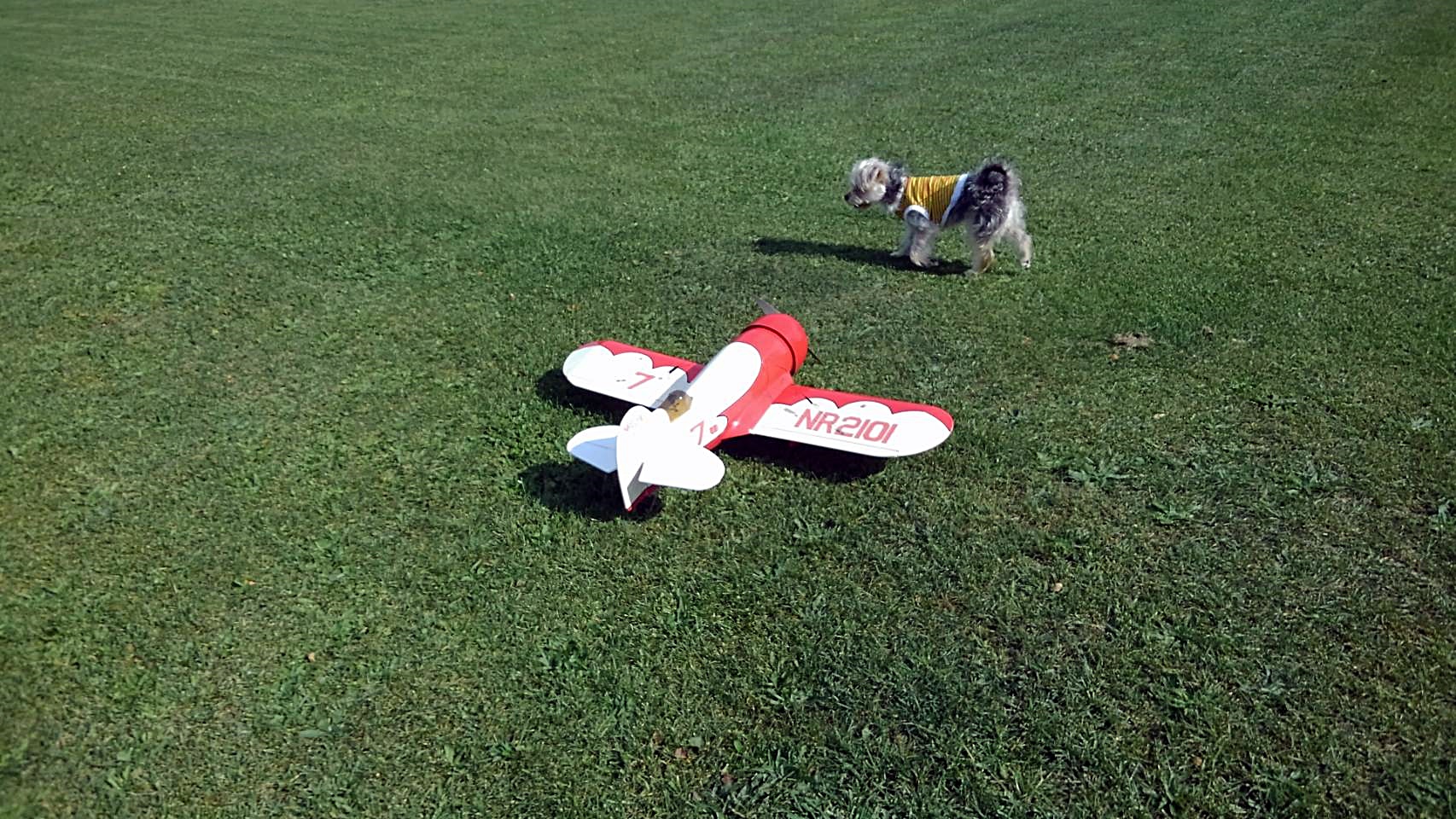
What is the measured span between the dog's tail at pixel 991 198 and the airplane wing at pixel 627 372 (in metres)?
2.87

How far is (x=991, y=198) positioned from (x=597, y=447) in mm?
4206

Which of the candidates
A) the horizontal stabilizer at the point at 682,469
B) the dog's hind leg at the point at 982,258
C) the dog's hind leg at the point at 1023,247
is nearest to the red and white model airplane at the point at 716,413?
the horizontal stabilizer at the point at 682,469

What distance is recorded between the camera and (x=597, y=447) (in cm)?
509

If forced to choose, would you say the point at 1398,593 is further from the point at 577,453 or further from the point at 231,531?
the point at 231,531

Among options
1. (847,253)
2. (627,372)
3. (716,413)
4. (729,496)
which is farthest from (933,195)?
(729,496)

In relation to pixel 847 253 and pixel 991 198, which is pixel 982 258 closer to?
pixel 991 198

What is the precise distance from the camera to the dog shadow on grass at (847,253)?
8.15 m

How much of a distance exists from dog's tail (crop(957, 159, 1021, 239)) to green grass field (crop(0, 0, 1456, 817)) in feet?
1.81

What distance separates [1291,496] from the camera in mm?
5098

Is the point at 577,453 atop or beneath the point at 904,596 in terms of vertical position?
atop

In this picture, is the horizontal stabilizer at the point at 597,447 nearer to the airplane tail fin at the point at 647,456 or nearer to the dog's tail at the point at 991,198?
the airplane tail fin at the point at 647,456

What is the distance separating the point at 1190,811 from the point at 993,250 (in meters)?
5.49

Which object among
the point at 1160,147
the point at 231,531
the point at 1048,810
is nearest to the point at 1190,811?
the point at 1048,810

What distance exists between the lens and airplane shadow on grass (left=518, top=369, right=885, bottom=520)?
523 cm
